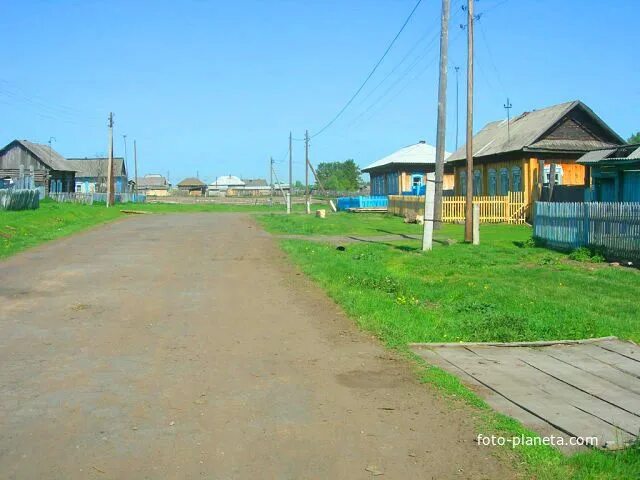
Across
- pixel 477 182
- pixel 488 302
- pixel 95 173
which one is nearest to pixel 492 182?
pixel 477 182

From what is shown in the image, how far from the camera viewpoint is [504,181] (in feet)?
134

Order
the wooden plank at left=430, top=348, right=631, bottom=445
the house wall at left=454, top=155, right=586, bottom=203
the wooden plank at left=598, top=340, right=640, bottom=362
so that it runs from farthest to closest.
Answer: the house wall at left=454, top=155, right=586, bottom=203, the wooden plank at left=598, top=340, right=640, bottom=362, the wooden plank at left=430, top=348, right=631, bottom=445

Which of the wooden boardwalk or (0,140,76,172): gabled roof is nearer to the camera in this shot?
the wooden boardwalk

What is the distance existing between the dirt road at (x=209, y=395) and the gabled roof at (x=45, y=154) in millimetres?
58838

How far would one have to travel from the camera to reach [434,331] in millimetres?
9375

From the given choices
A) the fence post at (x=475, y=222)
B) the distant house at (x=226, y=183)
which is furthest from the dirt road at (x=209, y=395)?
the distant house at (x=226, y=183)

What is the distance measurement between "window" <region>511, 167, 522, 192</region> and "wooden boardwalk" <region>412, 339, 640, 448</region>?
30.5 m

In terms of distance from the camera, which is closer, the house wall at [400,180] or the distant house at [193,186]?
the house wall at [400,180]

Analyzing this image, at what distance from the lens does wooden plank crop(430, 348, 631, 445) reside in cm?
551

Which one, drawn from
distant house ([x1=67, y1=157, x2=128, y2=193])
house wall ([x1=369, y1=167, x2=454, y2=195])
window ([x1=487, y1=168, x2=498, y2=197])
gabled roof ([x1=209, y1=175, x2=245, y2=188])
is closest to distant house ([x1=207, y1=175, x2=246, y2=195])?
gabled roof ([x1=209, y1=175, x2=245, y2=188])

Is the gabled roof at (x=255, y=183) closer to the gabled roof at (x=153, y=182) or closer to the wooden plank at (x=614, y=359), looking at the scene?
the gabled roof at (x=153, y=182)

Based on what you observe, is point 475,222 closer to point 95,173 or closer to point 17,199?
point 17,199

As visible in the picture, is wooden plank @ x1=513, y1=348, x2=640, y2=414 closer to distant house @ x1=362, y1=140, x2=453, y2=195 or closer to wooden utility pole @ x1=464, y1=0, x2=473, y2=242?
wooden utility pole @ x1=464, y1=0, x2=473, y2=242

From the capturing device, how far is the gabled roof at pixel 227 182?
166875 millimetres
